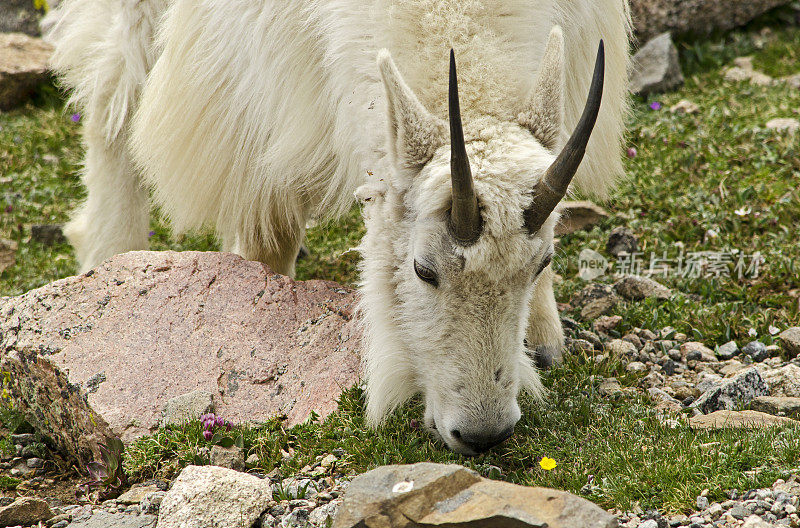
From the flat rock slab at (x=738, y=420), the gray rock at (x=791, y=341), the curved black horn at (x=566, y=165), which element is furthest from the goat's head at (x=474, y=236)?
the gray rock at (x=791, y=341)

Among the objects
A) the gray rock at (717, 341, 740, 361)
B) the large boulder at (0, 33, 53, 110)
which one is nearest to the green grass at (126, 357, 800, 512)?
the gray rock at (717, 341, 740, 361)

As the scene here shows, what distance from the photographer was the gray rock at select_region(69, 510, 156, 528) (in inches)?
134

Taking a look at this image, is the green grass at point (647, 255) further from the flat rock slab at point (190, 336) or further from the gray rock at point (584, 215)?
the flat rock slab at point (190, 336)

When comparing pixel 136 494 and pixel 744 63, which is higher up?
pixel 744 63

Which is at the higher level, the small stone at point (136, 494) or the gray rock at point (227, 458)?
the gray rock at point (227, 458)

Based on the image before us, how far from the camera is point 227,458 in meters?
3.78

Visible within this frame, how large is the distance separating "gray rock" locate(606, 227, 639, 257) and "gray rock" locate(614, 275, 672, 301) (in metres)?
0.64

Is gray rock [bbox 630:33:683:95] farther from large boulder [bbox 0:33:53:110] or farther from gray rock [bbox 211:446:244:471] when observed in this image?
large boulder [bbox 0:33:53:110]

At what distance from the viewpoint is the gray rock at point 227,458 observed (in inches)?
148

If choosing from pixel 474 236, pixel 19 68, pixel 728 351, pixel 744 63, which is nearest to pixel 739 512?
pixel 474 236

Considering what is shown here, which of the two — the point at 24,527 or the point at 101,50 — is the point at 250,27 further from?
the point at 24,527

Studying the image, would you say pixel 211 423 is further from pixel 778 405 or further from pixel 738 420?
pixel 778 405

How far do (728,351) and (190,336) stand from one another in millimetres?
3088

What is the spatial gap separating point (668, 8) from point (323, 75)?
6.31 meters
